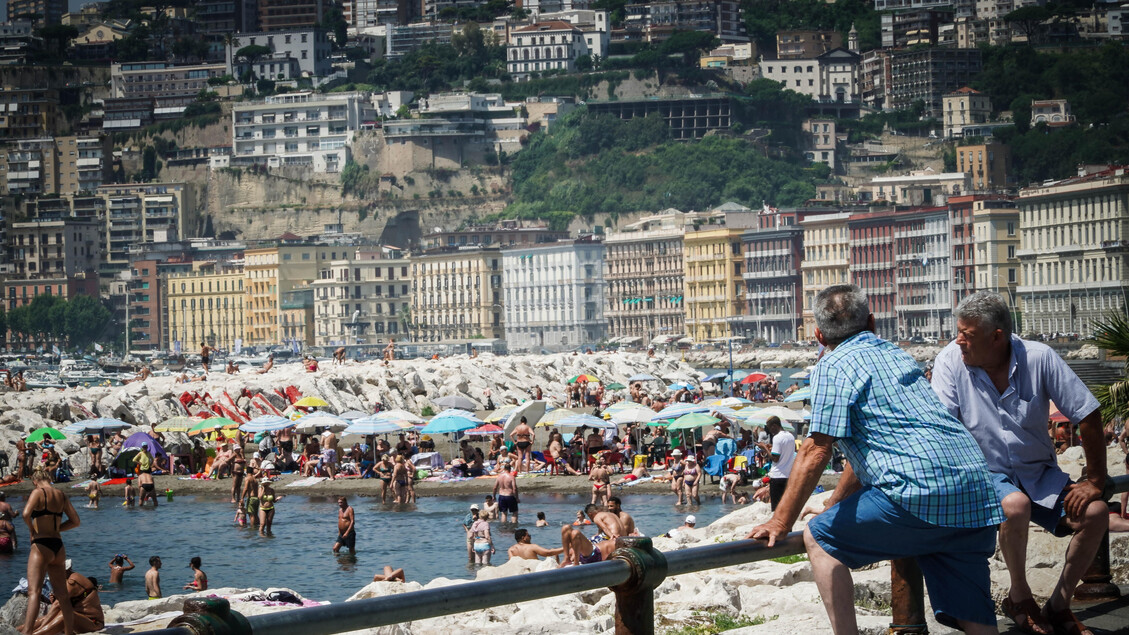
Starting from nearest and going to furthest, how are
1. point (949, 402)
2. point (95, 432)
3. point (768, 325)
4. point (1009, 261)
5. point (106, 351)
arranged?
point (949, 402)
point (95, 432)
point (1009, 261)
point (768, 325)
point (106, 351)

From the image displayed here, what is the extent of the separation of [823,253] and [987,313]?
309 feet

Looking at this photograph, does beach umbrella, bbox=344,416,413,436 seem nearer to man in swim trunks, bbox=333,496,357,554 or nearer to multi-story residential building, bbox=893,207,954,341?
man in swim trunks, bbox=333,496,357,554

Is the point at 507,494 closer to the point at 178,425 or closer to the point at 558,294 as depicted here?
the point at 178,425

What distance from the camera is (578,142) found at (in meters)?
131

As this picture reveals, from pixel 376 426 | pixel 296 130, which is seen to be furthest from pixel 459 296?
pixel 376 426

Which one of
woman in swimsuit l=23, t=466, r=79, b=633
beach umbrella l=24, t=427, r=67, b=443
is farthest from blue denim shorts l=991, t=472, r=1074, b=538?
beach umbrella l=24, t=427, r=67, b=443

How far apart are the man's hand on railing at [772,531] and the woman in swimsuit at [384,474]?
20.0m

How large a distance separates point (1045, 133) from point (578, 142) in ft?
112

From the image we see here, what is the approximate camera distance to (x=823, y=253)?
97875mm

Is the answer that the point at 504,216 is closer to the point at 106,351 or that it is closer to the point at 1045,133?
the point at 106,351

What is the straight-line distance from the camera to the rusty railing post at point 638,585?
4105mm

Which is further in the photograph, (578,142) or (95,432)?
(578,142)

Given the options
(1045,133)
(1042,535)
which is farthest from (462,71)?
(1042,535)

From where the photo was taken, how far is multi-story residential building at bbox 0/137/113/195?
476 feet
